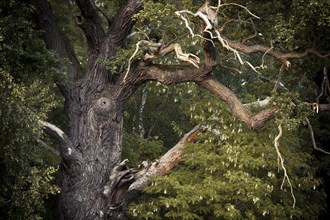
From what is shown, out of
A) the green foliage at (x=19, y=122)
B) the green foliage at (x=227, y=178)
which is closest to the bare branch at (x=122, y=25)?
the green foliage at (x=227, y=178)

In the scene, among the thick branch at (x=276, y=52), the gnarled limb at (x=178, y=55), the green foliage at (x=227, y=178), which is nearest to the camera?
the gnarled limb at (x=178, y=55)

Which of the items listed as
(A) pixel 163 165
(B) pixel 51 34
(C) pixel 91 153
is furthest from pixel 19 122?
(A) pixel 163 165

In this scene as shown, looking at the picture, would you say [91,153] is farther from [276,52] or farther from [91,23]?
[276,52]

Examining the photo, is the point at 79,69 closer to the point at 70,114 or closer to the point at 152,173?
the point at 70,114

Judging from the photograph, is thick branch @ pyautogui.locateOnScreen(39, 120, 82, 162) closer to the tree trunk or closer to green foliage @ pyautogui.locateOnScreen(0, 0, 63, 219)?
the tree trunk

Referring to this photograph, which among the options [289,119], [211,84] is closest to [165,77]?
[211,84]

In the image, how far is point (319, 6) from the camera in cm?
1070

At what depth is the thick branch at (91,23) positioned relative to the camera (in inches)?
529

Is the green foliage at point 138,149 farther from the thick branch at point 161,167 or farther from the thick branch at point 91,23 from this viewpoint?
the thick branch at point 91,23

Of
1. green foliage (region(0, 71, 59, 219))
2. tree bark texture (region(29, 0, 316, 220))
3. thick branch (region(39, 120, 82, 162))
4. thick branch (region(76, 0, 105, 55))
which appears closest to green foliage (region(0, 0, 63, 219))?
green foliage (region(0, 71, 59, 219))

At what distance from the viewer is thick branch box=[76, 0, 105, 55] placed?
1344 cm

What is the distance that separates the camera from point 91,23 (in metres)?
13.8

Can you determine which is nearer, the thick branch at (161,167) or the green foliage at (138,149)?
the thick branch at (161,167)

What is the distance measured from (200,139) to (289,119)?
115 inches
